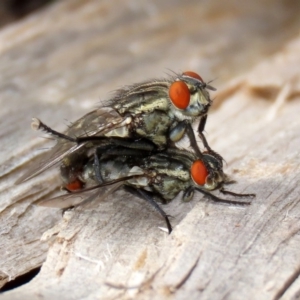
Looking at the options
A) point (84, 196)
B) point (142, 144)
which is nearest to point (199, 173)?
point (142, 144)

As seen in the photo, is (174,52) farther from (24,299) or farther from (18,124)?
(24,299)

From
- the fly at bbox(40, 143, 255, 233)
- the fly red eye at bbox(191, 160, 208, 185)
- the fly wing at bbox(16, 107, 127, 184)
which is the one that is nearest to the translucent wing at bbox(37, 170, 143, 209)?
the fly at bbox(40, 143, 255, 233)

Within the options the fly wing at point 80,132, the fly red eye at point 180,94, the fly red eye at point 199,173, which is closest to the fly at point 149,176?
the fly red eye at point 199,173

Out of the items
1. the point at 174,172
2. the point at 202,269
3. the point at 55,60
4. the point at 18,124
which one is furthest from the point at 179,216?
the point at 55,60

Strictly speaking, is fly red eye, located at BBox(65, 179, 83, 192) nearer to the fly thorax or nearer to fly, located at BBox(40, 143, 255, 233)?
fly, located at BBox(40, 143, 255, 233)

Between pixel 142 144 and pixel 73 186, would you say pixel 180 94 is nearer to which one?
pixel 142 144
